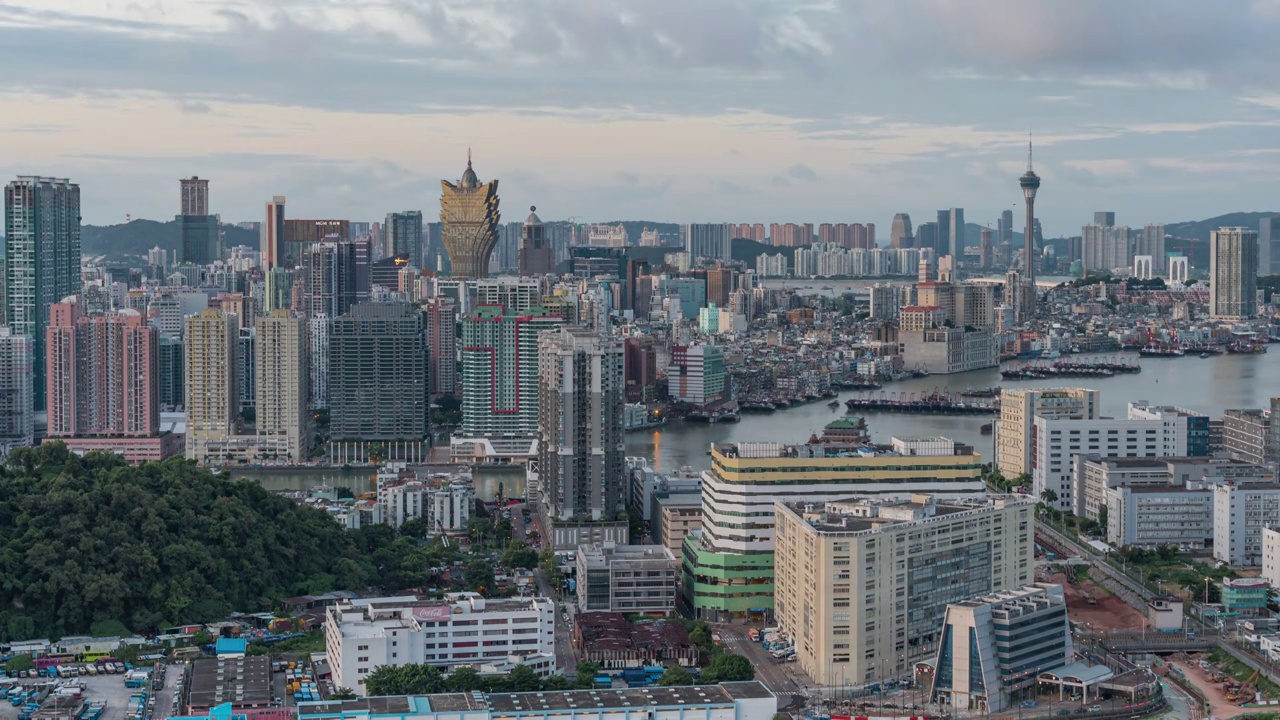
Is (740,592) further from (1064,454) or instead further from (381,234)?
(381,234)

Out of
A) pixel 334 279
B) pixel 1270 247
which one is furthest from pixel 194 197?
pixel 1270 247

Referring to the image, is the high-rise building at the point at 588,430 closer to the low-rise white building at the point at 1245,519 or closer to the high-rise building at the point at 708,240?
the low-rise white building at the point at 1245,519

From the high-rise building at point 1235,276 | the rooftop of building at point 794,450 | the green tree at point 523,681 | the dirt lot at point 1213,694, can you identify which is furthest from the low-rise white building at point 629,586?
the high-rise building at point 1235,276

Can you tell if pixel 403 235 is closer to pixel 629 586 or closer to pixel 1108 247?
pixel 1108 247

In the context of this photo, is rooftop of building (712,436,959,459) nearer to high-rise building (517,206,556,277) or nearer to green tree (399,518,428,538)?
green tree (399,518,428,538)

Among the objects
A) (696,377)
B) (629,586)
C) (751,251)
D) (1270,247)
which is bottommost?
(629,586)

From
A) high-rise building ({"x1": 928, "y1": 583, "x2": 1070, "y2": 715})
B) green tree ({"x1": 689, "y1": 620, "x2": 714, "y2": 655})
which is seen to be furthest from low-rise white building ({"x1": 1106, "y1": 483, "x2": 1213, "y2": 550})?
green tree ({"x1": 689, "y1": 620, "x2": 714, "y2": 655})

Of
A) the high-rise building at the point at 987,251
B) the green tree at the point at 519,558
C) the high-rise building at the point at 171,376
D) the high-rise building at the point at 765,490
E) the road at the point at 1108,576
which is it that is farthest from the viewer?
the high-rise building at the point at 987,251
